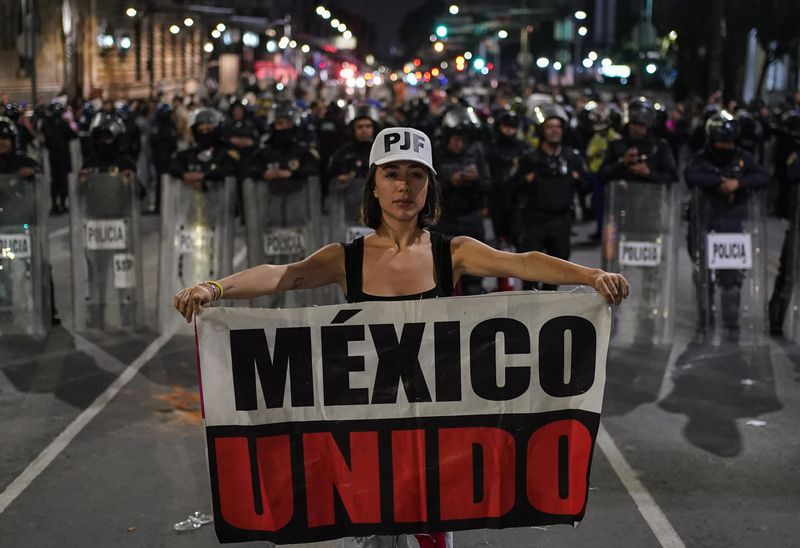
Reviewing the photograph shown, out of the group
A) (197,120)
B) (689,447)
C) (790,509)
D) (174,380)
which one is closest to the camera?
(790,509)

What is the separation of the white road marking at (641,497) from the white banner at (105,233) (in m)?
5.26

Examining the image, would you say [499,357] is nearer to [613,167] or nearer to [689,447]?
[689,447]

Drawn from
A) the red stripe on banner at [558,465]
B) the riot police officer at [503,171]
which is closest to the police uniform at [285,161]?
the riot police officer at [503,171]

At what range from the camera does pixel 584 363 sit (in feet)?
14.1

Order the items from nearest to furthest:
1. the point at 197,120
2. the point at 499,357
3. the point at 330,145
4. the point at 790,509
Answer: the point at 499,357, the point at 790,509, the point at 197,120, the point at 330,145

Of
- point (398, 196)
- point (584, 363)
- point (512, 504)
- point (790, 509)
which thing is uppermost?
point (398, 196)

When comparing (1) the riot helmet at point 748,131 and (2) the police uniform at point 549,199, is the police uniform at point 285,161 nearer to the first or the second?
(2) the police uniform at point 549,199

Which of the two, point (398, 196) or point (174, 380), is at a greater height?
point (398, 196)

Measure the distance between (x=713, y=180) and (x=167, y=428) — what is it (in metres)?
5.27

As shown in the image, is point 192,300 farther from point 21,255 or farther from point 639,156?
point 639,156

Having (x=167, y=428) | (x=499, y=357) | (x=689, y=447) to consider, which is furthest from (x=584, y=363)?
(x=167, y=428)

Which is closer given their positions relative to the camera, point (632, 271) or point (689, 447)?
point (689, 447)

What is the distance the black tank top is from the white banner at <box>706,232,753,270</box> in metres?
6.66

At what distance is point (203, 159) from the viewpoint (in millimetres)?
11430
